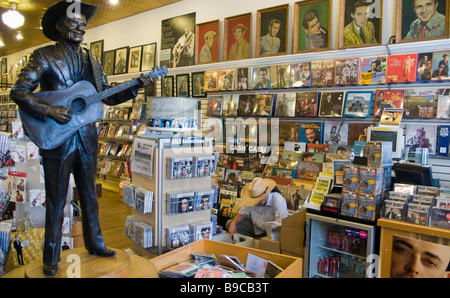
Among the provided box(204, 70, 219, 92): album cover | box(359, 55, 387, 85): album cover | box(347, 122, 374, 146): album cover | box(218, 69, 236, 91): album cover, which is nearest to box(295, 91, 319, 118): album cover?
box(347, 122, 374, 146): album cover

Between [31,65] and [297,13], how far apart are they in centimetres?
420

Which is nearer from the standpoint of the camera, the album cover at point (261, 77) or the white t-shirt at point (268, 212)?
the white t-shirt at point (268, 212)

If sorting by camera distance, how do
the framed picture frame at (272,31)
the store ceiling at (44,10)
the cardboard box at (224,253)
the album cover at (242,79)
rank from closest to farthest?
1. the cardboard box at (224,253)
2. the framed picture frame at (272,31)
3. the album cover at (242,79)
4. the store ceiling at (44,10)

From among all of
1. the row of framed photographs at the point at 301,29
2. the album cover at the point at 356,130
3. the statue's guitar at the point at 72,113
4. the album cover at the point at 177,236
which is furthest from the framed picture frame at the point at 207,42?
the statue's guitar at the point at 72,113

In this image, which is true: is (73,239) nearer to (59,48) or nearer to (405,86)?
(59,48)

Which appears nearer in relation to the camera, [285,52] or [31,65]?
[31,65]

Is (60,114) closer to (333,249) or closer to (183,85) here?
(333,249)

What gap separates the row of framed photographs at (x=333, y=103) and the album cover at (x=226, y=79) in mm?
137

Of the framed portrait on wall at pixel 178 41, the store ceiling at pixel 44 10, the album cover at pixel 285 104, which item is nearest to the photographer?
the album cover at pixel 285 104

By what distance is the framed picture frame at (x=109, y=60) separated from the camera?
8.64m

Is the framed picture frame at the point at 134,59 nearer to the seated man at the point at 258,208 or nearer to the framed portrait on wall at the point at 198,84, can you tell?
the framed portrait on wall at the point at 198,84

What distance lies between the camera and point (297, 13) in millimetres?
4930
